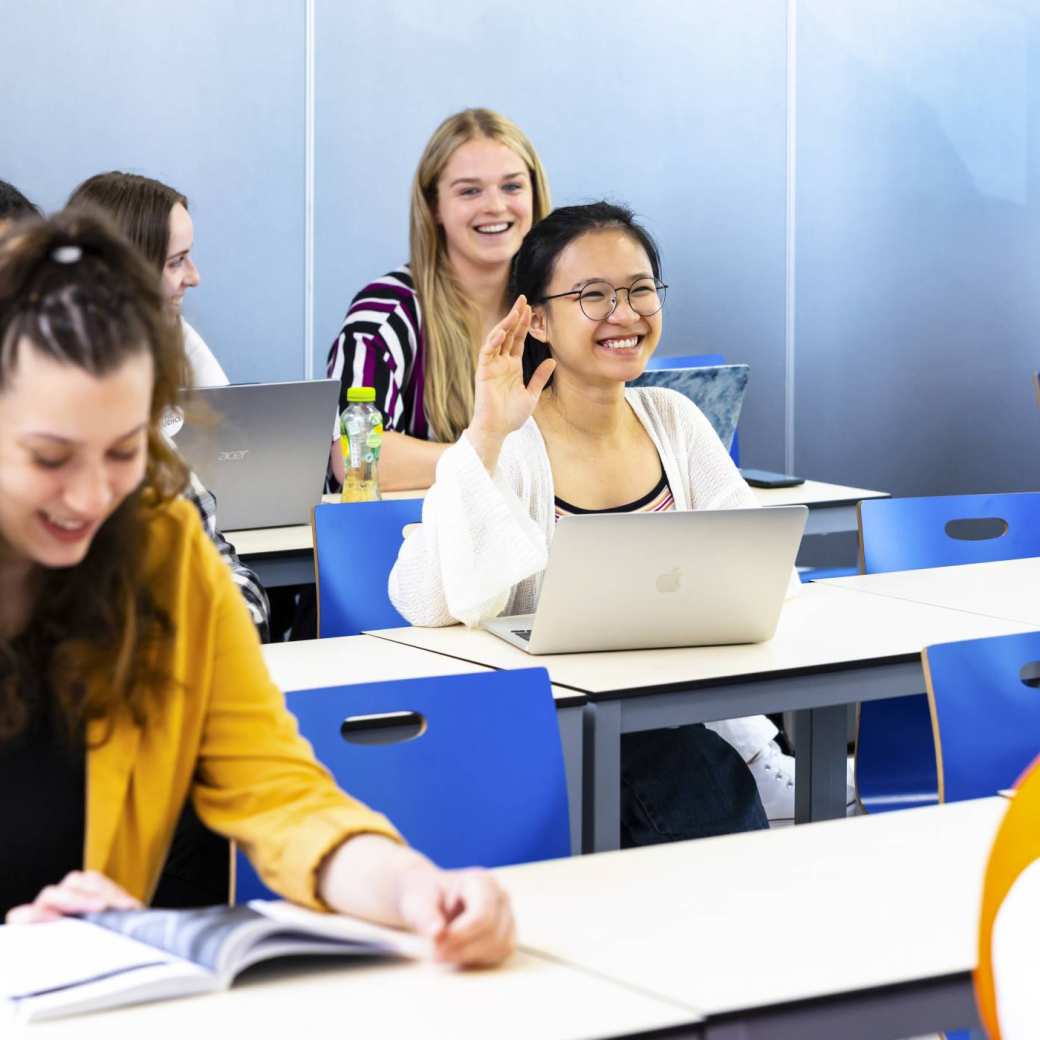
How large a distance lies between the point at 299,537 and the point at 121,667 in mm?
1813

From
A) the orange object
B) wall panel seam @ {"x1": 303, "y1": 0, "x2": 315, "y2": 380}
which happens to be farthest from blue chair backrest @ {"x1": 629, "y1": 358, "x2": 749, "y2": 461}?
the orange object

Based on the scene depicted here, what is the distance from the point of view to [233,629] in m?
1.41

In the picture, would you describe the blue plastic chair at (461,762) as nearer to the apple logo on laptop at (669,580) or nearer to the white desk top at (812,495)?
the apple logo on laptop at (669,580)

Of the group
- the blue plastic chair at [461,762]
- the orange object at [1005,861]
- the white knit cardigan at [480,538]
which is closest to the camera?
the orange object at [1005,861]

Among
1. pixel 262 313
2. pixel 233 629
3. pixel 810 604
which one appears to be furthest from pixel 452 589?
pixel 262 313

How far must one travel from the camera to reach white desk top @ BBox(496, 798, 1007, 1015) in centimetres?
119

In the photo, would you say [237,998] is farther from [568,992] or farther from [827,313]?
[827,313]

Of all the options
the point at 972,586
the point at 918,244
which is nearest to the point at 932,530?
the point at 972,586

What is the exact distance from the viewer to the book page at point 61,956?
1.12 metres

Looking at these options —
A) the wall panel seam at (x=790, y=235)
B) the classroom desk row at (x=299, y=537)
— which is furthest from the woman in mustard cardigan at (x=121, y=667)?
the wall panel seam at (x=790, y=235)

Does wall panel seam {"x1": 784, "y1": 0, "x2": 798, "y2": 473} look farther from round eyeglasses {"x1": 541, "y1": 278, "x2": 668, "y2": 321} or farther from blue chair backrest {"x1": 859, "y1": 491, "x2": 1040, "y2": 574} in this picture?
round eyeglasses {"x1": 541, "y1": 278, "x2": 668, "y2": 321}

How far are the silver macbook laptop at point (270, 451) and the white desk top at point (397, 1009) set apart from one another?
1.83m

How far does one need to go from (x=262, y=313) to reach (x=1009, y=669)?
10.7ft

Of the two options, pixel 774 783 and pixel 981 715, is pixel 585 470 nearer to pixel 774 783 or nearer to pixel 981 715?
pixel 774 783
